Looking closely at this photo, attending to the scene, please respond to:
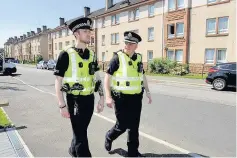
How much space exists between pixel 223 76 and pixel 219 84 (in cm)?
47

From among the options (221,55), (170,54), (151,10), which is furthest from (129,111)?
(151,10)

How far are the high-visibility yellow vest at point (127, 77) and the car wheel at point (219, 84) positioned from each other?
387 inches

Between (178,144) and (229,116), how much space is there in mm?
2890

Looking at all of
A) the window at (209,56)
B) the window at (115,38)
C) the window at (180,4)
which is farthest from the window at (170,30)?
the window at (115,38)

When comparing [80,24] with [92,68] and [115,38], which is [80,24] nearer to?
[92,68]

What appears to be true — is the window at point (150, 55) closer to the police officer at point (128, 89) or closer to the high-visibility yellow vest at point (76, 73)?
the police officer at point (128, 89)

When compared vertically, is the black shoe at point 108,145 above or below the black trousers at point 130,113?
below

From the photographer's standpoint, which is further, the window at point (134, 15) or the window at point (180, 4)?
the window at point (134, 15)

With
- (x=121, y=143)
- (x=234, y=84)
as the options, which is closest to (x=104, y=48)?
(x=234, y=84)

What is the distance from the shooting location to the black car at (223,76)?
1195 centimetres

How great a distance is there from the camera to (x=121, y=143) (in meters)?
4.41

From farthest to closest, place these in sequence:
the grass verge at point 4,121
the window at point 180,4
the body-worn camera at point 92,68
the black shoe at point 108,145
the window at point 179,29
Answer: the window at point 179,29 → the window at point 180,4 → the grass verge at point 4,121 → the black shoe at point 108,145 → the body-worn camera at point 92,68

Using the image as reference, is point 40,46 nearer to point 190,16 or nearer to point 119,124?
point 190,16

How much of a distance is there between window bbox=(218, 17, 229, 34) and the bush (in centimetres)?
461
